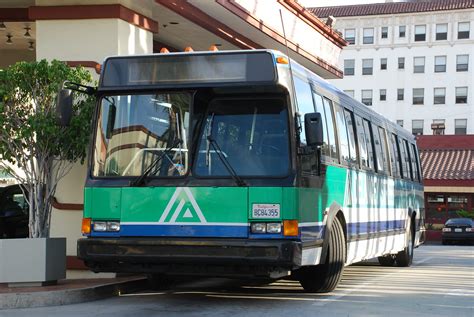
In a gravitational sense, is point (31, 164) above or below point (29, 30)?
below

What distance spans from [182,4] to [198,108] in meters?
5.21

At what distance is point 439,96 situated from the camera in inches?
2714

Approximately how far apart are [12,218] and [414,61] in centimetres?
5757

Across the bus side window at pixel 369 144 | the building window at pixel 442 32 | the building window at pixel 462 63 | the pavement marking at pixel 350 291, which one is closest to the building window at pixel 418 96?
the building window at pixel 462 63

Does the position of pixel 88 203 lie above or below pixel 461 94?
below

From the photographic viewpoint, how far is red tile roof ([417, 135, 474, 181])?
49219 millimetres

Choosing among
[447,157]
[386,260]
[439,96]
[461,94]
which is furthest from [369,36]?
[386,260]

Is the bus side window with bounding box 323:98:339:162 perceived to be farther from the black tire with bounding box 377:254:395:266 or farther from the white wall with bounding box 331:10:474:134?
the white wall with bounding box 331:10:474:134

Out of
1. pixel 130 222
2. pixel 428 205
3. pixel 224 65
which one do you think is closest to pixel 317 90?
pixel 224 65

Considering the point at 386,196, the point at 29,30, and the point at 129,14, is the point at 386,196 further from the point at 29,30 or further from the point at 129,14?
the point at 29,30

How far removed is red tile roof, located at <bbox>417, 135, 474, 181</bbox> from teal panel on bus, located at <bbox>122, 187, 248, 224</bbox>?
4094 centimetres

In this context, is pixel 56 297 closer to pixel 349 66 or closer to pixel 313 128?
pixel 313 128

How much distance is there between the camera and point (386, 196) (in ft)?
49.3

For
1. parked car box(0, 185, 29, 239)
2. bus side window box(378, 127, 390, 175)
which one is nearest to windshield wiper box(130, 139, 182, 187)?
bus side window box(378, 127, 390, 175)
